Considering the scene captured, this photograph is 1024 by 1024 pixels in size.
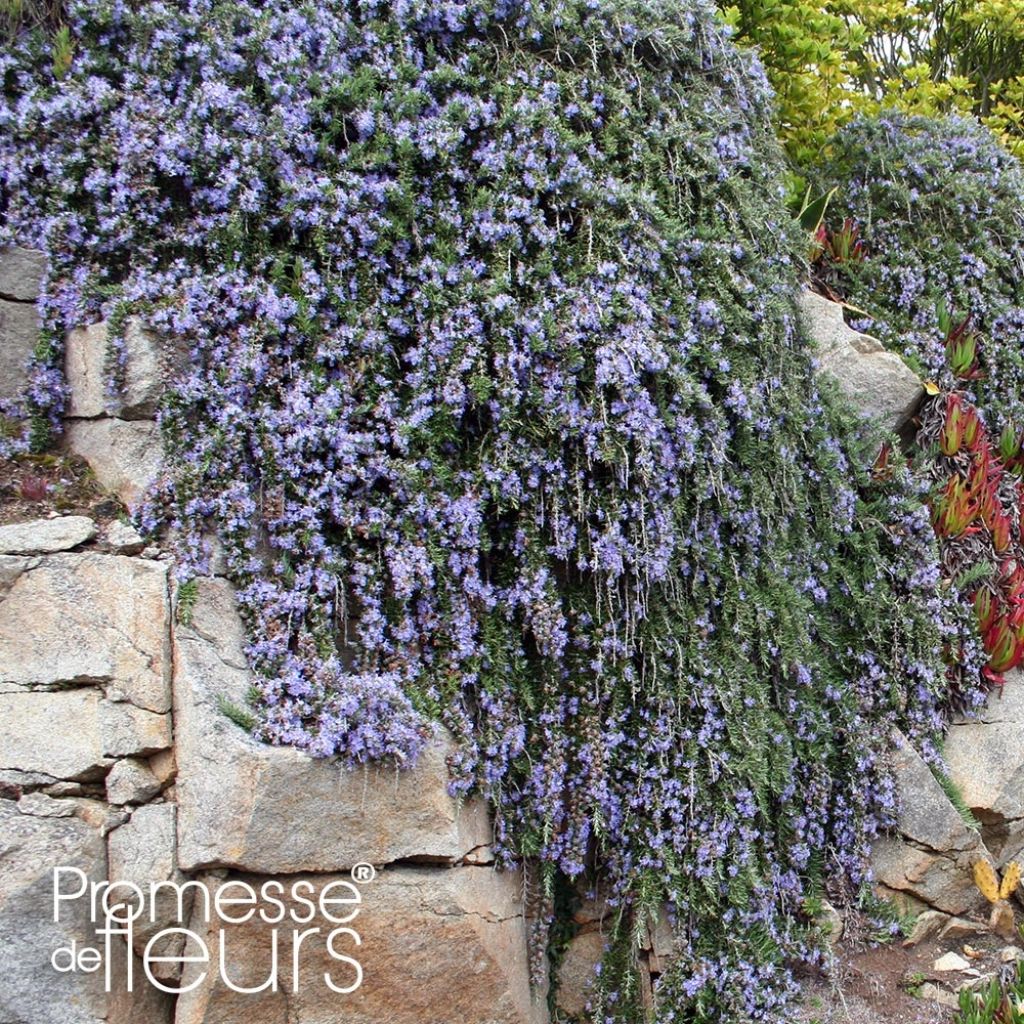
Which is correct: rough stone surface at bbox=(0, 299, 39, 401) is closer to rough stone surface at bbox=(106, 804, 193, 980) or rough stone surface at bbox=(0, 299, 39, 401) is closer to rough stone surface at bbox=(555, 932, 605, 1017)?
rough stone surface at bbox=(106, 804, 193, 980)

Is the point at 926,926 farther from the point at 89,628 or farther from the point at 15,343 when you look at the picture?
the point at 15,343

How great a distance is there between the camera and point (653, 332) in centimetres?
335

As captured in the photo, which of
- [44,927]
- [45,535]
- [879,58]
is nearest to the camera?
[44,927]

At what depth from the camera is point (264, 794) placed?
274 centimetres

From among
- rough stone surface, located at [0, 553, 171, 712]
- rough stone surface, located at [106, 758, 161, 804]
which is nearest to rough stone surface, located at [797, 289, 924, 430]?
rough stone surface, located at [0, 553, 171, 712]

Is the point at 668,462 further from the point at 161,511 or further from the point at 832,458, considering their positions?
the point at 161,511

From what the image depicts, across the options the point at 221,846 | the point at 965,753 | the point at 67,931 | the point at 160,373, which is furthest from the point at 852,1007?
the point at 160,373

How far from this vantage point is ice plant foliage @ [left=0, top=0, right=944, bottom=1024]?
3.07m

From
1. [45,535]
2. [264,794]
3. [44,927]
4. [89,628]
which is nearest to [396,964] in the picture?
[264,794]

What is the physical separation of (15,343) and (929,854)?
352cm

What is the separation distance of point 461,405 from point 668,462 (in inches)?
26.1

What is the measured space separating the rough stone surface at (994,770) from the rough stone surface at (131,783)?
9.28 feet
